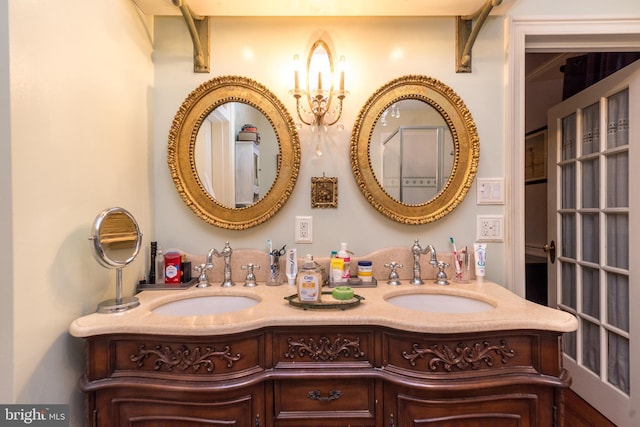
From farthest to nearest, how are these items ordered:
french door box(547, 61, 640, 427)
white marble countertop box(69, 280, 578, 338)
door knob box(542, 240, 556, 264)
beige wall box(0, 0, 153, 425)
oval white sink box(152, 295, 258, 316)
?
door knob box(542, 240, 556, 264) < french door box(547, 61, 640, 427) < oval white sink box(152, 295, 258, 316) < white marble countertop box(69, 280, 578, 338) < beige wall box(0, 0, 153, 425)

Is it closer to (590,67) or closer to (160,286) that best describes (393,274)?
(160,286)

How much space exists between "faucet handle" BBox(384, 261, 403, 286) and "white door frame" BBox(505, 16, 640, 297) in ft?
1.68

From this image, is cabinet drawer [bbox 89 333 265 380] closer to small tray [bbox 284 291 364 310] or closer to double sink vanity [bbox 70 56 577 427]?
double sink vanity [bbox 70 56 577 427]

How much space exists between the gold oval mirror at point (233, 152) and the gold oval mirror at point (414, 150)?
344mm

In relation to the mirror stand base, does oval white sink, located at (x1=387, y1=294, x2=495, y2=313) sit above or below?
below

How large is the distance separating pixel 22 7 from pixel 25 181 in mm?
450

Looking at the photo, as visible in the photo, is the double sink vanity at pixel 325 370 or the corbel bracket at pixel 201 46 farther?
the corbel bracket at pixel 201 46

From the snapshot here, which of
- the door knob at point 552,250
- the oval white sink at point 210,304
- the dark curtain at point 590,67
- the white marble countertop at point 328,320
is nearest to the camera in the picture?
A: the white marble countertop at point 328,320

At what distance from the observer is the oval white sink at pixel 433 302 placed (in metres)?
1.29

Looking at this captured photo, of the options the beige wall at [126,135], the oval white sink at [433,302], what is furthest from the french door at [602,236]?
the oval white sink at [433,302]

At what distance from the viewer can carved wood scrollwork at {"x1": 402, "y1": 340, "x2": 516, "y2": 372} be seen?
970 millimetres

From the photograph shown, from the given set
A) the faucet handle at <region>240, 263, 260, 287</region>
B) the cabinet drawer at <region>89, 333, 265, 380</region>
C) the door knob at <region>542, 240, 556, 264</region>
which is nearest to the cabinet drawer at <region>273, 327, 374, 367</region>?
the cabinet drawer at <region>89, 333, 265, 380</region>

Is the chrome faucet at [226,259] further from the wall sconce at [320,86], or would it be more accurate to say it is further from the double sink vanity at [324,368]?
the wall sconce at [320,86]

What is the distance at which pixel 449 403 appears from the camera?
0.97 meters
